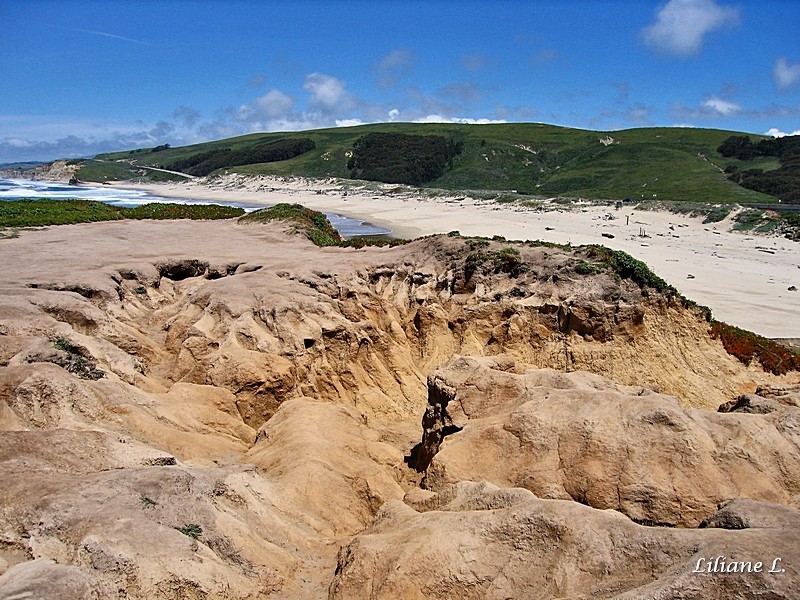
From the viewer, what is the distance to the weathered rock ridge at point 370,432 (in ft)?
23.2

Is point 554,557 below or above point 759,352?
above

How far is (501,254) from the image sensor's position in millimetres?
21797

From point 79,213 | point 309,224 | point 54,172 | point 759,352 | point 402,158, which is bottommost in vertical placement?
point 759,352

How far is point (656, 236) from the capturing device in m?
55.5

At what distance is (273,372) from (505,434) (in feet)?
24.7

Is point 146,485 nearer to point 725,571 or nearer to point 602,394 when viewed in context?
point 725,571

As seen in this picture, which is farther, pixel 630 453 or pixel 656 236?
pixel 656 236

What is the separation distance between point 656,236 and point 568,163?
72.8m

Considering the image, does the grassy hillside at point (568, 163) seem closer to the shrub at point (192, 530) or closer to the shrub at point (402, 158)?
the shrub at point (402, 158)

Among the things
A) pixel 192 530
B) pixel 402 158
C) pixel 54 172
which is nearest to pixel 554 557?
pixel 192 530

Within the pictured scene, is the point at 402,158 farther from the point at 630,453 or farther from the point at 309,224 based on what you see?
the point at 630,453

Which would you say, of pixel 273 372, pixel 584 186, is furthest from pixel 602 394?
pixel 584 186

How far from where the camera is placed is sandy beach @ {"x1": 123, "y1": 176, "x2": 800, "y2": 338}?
33.3 meters

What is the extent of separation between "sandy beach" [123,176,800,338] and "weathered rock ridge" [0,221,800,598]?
550 inches
